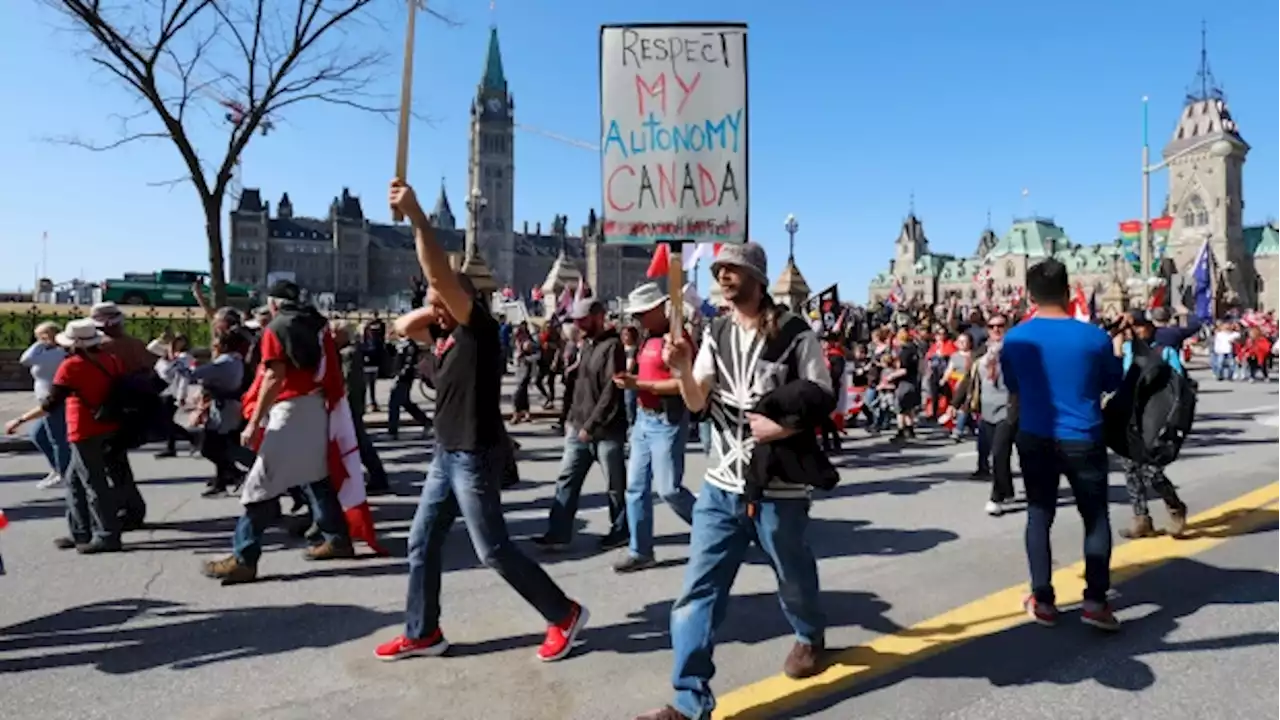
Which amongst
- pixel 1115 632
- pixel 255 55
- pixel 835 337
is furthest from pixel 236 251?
pixel 1115 632

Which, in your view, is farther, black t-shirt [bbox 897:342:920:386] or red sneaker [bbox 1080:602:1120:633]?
black t-shirt [bbox 897:342:920:386]

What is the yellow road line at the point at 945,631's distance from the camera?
3.54 metres

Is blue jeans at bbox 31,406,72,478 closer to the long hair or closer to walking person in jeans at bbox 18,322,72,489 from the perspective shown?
walking person in jeans at bbox 18,322,72,489

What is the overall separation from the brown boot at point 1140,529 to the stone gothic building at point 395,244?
102597 mm

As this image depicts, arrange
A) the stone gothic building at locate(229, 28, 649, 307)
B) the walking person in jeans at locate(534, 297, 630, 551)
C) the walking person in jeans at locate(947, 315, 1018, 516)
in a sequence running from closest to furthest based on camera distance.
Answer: the walking person in jeans at locate(534, 297, 630, 551), the walking person in jeans at locate(947, 315, 1018, 516), the stone gothic building at locate(229, 28, 649, 307)

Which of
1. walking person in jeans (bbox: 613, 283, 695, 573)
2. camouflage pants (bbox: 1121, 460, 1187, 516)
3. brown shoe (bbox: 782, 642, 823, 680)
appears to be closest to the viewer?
brown shoe (bbox: 782, 642, 823, 680)

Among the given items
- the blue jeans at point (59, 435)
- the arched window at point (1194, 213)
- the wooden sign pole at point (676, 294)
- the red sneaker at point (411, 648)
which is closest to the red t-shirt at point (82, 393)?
the blue jeans at point (59, 435)

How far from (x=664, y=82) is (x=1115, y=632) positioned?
3.50m

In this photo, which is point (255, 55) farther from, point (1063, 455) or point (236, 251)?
point (236, 251)

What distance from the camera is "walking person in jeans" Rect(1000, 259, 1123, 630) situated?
429 cm

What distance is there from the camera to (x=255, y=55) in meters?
15.6

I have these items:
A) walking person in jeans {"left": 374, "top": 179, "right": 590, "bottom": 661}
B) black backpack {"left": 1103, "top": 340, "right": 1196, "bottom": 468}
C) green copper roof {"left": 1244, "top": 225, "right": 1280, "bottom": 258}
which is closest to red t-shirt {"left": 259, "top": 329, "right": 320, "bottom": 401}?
walking person in jeans {"left": 374, "top": 179, "right": 590, "bottom": 661}

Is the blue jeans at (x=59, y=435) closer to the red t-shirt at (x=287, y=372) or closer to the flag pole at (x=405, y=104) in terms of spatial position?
the red t-shirt at (x=287, y=372)

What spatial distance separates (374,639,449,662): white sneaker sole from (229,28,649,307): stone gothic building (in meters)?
104
